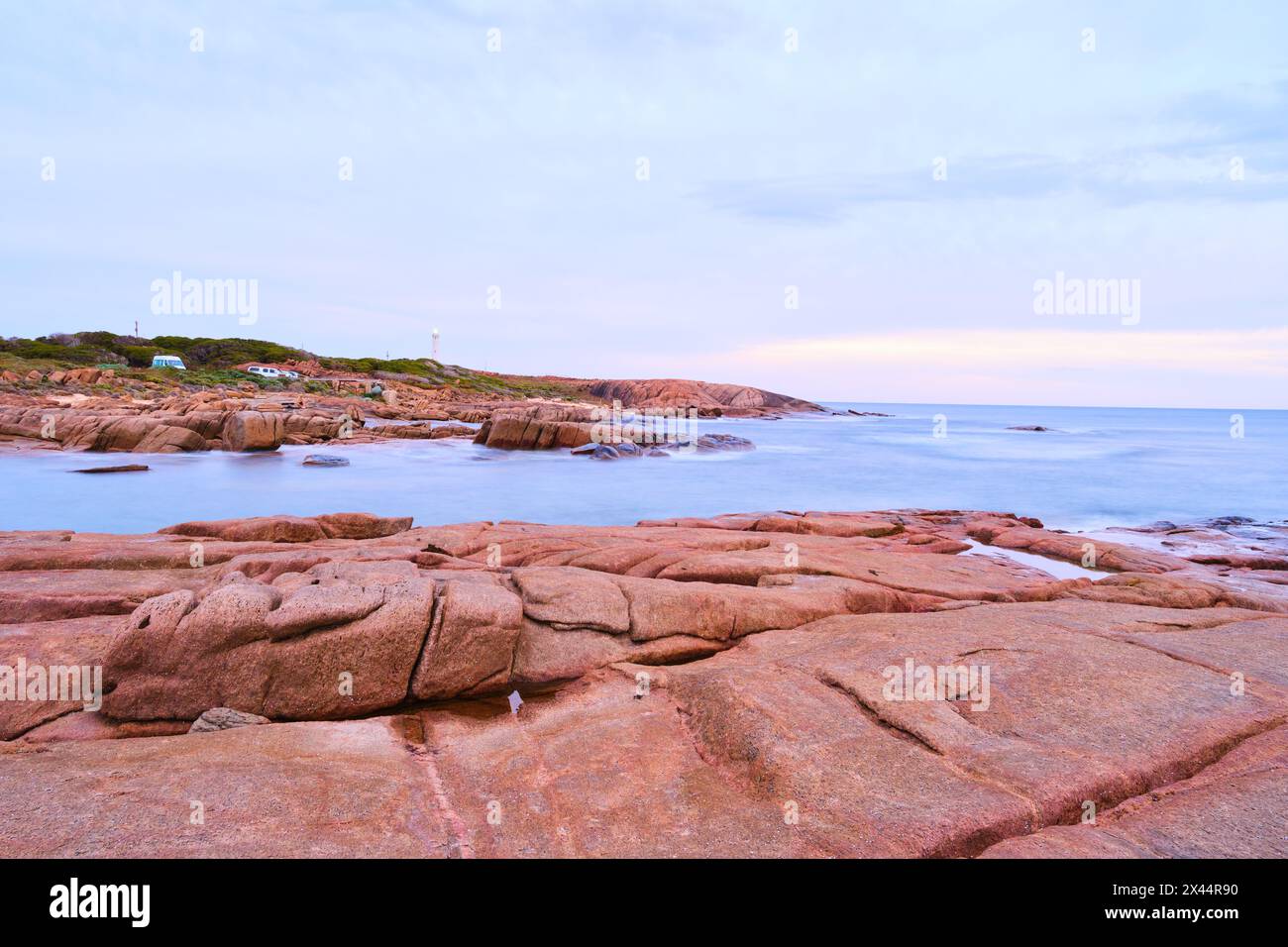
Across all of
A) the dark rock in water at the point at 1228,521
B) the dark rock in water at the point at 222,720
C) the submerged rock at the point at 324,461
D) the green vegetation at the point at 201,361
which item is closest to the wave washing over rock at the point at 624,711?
the dark rock in water at the point at 222,720

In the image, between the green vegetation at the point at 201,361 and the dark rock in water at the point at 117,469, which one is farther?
the green vegetation at the point at 201,361

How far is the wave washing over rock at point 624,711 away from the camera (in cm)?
447

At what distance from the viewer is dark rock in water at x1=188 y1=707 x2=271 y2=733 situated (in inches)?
249

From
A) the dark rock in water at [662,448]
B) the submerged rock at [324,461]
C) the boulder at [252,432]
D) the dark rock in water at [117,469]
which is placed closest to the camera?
the dark rock in water at [117,469]

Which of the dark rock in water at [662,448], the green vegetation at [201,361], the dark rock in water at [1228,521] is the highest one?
the green vegetation at [201,361]

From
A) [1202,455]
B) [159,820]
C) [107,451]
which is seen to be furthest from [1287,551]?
[1202,455]

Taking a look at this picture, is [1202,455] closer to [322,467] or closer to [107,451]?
[322,467]

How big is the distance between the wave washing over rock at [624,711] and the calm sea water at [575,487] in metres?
14.0

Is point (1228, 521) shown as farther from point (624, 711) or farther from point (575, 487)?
point (624, 711)

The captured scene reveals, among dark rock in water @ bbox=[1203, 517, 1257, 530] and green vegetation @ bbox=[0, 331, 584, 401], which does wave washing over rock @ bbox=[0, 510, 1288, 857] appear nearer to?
dark rock in water @ bbox=[1203, 517, 1257, 530]

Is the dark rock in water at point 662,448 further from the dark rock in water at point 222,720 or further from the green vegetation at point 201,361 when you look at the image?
the green vegetation at point 201,361

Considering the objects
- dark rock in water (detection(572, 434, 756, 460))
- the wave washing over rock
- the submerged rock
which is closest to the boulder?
the submerged rock

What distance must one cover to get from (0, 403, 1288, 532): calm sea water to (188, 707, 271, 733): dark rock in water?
640 inches

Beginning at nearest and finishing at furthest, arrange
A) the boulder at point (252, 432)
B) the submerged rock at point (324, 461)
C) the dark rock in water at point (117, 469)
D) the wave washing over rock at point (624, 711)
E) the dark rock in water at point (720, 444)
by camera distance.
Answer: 1. the wave washing over rock at point (624, 711)
2. the dark rock in water at point (117, 469)
3. the submerged rock at point (324, 461)
4. the boulder at point (252, 432)
5. the dark rock in water at point (720, 444)
